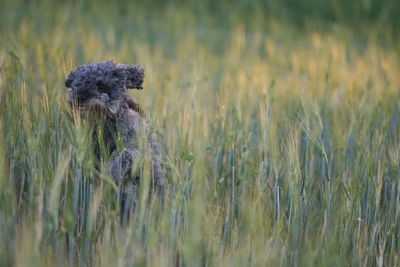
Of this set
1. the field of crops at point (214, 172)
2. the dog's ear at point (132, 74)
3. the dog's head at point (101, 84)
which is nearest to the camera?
the field of crops at point (214, 172)

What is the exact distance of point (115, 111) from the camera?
2.00 m

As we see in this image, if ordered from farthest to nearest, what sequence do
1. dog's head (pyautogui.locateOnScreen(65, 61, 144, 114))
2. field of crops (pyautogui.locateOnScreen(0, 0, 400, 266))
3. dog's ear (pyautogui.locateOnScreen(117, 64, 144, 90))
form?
dog's ear (pyautogui.locateOnScreen(117, 64, 144, 90)) → dog's head (pyautogui.locateOnScreen(65, 61, 144, 114)) → field of crops (pyautogui.locateOnScreen(0, 0, 400, 266))

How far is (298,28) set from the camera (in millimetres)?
7188

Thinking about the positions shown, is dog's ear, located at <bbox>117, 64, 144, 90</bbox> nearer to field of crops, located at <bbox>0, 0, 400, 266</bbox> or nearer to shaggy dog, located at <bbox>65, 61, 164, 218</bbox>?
shaggy dog, located at <bbox>65, 61, 164, 218</bbox>

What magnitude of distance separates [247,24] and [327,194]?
206 inches

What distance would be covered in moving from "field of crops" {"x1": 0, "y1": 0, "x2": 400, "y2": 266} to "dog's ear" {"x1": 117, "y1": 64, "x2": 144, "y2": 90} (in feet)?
0.86

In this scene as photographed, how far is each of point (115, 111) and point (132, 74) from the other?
0.24 m

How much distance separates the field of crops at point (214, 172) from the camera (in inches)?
69.0

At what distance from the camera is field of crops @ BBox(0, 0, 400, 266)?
5.75ft

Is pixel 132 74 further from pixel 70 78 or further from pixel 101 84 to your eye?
pixel 70 78

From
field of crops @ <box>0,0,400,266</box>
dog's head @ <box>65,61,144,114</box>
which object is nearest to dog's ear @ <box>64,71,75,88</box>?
dog's head @ <box>65,61,144,114</box>

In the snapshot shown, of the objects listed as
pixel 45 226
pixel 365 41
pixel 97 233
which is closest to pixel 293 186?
pixel 97 233

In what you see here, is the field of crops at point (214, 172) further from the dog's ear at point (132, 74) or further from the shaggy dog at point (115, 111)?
the dog's ear at point (132, 74)

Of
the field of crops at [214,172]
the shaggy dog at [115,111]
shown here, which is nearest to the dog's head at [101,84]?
the shaggy dog at [115,111]
